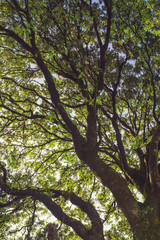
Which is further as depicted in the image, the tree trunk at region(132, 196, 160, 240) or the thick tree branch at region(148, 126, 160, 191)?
the thick tree branch at region(148, 126, 160, 191)

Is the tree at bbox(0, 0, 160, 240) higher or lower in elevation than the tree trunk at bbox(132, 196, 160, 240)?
higher

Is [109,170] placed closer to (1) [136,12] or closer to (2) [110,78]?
(2) [110,78]

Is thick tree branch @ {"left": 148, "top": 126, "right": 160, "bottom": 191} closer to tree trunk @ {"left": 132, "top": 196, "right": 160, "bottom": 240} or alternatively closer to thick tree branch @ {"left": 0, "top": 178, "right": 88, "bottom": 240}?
tree trunk @ {"left": 132, "top": 196, "right": 160, "bottom": 240}

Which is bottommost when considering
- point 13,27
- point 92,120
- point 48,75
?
point 92,120

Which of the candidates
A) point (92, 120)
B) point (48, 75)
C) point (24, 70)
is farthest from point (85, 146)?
point (24, 70)

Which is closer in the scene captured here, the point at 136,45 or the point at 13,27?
the point at 136,45

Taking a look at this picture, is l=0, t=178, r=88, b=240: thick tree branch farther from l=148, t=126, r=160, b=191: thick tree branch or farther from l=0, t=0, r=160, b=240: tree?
l=148, t=126, r=160, b=191: thick tree branch

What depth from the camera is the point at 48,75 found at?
7.41 metres

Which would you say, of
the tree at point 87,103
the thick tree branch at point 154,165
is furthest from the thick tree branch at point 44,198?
the thick tree branch at point 154,165

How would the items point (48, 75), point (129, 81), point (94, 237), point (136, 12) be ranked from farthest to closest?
point (129, 81)
point (136, 12)
point (48, 75)
point (94, 237)

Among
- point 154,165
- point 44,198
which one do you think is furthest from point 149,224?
point 44,198

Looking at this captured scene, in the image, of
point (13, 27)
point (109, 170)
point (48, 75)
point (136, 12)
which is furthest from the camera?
point (13, 27)

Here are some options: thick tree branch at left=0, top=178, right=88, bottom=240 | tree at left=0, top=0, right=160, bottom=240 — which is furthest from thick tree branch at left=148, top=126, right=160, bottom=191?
thick tree branch at left=0, top=178, right=88, bottom=240

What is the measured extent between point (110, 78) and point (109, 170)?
6160 mm
